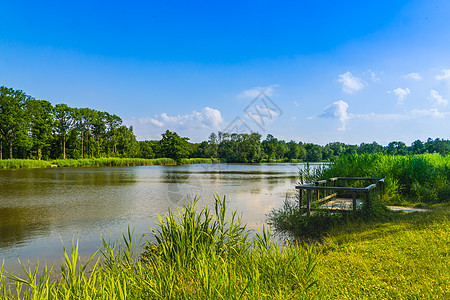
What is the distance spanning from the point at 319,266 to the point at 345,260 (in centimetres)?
63

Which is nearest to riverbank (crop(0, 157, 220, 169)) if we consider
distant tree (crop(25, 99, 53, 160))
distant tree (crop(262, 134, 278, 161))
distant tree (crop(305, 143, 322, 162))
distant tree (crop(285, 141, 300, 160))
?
distant tree (crop(25, 99, 53, 160))

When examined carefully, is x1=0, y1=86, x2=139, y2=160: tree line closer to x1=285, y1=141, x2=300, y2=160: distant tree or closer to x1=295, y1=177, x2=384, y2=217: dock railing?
x1=295, y1=177, x2=384, y2=217: dock railing

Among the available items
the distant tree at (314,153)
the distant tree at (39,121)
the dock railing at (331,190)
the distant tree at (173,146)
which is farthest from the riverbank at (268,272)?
the distant tree at (314,153)

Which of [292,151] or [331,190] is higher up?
[292,151]

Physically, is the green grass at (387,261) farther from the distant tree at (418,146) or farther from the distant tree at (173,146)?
the distant tree at (173,146)

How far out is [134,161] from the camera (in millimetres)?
60344

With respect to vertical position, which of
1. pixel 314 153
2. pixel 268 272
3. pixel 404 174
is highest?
pixel 314 153

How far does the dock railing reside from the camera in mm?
7178

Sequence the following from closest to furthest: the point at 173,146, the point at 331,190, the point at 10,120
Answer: the point at 331,190, the point at 10,120, the point at 173,146

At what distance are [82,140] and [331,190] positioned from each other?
204ft

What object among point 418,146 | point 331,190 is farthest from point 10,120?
point 418,146

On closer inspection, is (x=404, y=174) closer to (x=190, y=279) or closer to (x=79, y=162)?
(x=190, y=279)

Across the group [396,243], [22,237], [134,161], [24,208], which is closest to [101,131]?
[134,161]

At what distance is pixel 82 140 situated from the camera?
202 feet
